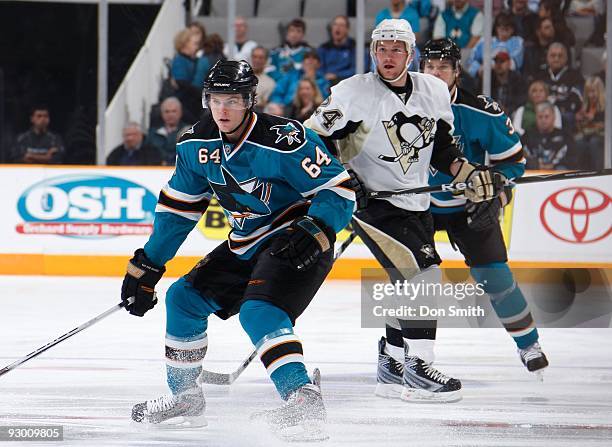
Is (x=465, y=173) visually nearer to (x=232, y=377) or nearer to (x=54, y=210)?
(x=232, y=377)

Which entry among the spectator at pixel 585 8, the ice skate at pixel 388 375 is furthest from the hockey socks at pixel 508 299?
the spectator at pixel 585 8

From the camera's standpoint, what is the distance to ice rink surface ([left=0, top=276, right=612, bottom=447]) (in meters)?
3.02

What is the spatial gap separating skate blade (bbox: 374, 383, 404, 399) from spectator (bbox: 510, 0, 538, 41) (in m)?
4.09

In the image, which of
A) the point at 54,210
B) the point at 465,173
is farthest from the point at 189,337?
the point at 54,210

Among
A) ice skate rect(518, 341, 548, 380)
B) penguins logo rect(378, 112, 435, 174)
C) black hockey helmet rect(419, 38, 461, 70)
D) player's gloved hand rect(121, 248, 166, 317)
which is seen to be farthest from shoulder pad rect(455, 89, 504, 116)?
player's gloved hand rect(121, 248, 166, 317)

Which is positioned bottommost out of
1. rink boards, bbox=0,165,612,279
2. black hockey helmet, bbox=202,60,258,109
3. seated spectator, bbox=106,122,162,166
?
rink boards, bbox=0,165,612,279

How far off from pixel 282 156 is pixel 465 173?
3.30 ft

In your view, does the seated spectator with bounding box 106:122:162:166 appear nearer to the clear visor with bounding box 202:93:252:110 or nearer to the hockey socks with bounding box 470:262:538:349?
the hockey socks with bounding box 470:262:538:349

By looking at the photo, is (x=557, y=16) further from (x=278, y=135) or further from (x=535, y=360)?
(x=278, y=135)

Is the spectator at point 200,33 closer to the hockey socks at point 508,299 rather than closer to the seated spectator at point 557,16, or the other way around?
the seated spectator at point 557,16

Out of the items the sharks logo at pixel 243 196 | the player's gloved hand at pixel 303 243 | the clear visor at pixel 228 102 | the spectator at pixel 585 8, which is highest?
the spectator at pixel 585 8

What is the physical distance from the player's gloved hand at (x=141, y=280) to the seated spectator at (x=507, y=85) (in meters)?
4.47

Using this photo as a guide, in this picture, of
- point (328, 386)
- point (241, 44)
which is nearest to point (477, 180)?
point (328, 386)

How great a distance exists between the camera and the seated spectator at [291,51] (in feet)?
24.1
